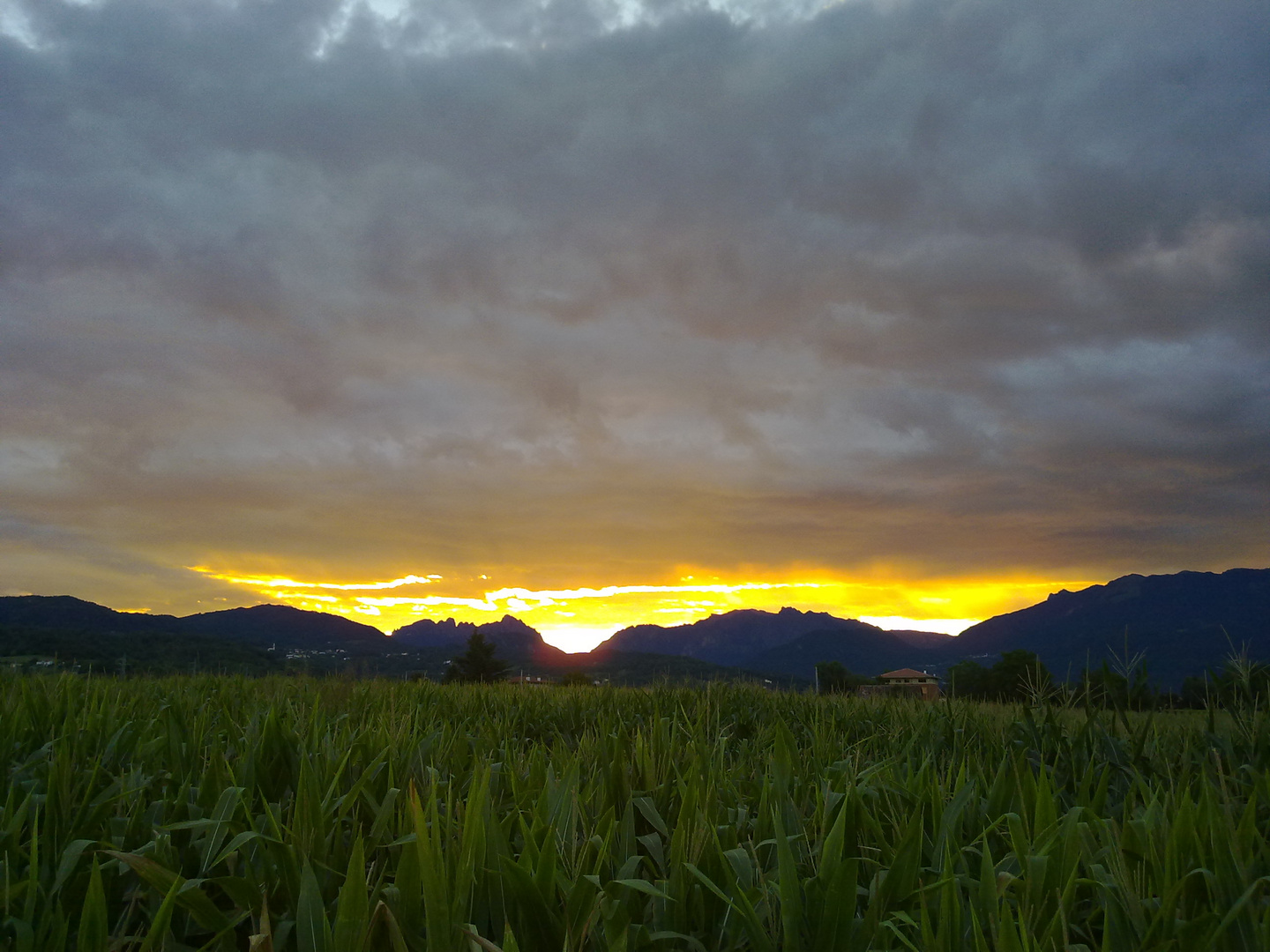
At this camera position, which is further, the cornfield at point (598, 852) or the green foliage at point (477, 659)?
the green foliage at point (477, 659)

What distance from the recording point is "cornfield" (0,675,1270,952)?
184cm

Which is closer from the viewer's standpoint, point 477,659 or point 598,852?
point 598,852

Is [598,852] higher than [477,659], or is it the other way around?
[598,852]

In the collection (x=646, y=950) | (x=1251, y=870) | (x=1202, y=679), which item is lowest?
(x=646, y=950)

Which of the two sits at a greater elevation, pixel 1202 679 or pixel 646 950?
pixel 1202 679

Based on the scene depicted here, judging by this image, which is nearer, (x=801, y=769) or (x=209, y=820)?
(x=209, y=820)

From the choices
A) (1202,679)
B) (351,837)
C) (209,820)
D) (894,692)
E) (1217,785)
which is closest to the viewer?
(209,820)

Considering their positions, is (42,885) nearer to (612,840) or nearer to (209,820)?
(209,820)

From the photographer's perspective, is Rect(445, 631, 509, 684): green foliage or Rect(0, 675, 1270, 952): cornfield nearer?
Rect(0, 675, 1270, 952): cornfield

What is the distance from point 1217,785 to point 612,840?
2.98m

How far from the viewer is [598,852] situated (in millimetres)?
2283

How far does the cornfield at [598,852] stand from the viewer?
1.84 meters

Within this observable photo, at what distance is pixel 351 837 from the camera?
2682 millimetres

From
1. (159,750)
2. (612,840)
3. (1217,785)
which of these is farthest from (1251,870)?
(159,750)
